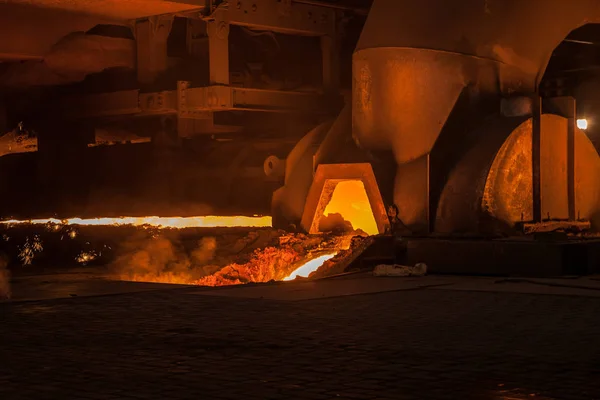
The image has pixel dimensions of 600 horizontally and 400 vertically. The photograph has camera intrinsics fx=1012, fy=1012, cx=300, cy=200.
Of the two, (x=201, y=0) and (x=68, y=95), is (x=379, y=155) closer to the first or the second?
(x=201, y=0)

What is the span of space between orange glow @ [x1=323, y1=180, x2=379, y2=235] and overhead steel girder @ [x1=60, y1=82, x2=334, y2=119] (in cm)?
334

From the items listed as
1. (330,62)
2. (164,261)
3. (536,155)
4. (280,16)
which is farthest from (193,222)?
(536,155)

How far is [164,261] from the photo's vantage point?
14.9 meters

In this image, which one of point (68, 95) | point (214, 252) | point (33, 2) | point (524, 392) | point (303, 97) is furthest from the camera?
point (68, 95)

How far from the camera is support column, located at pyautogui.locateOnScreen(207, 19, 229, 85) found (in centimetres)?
1747

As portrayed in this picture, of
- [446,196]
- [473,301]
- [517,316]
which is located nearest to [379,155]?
[446,196]

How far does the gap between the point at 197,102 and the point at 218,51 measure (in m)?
0.96

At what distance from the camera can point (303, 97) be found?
19.0m

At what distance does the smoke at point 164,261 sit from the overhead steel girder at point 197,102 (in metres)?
3.05

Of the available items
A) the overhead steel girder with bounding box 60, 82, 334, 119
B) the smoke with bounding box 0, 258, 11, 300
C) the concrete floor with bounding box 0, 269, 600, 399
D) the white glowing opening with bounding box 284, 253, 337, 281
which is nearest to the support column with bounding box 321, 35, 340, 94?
the overhead steel girder with bounding box 60, 82, 334, 119

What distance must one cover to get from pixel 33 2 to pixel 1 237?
12.6 feet

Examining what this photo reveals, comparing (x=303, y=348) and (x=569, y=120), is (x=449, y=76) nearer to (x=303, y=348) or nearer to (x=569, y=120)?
(x=569, y=120)

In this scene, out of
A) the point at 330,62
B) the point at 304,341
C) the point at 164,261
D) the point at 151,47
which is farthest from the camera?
the point at 330,62

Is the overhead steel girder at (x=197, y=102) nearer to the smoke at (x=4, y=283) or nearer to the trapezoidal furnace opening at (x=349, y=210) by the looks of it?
the trapezoidal furnace opening at (x=349, y=210)
